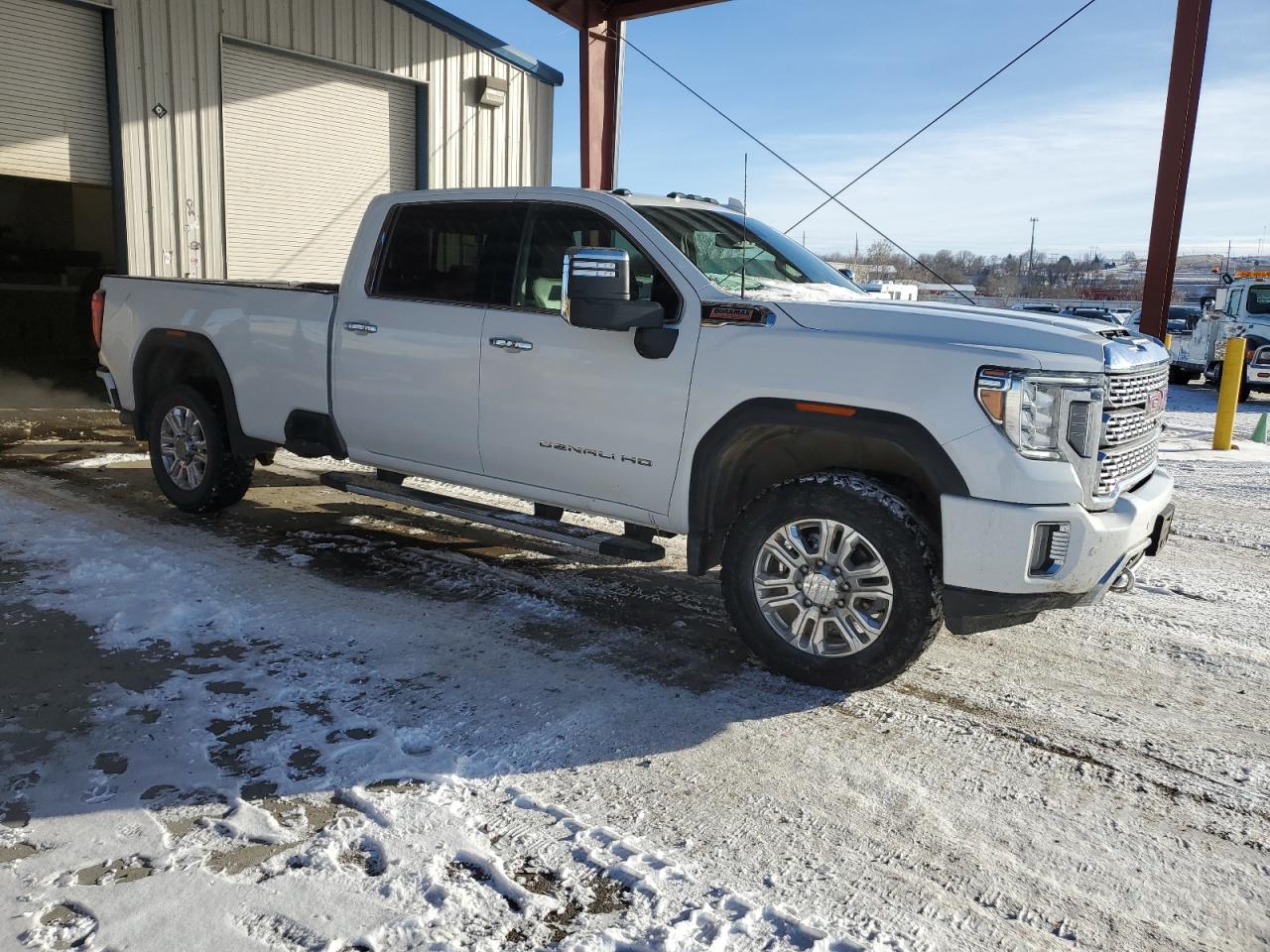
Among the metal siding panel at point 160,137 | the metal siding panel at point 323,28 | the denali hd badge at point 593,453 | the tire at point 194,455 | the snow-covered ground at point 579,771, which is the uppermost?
the metal siding panel at point 323,28

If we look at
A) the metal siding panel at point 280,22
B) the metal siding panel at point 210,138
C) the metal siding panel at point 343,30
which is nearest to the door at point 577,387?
the metal siding panel at point 210,138

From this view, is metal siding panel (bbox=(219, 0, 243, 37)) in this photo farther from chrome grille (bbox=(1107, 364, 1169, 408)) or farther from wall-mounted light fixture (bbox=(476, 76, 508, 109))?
chrome grille (bbox=(1107, 364, 1169, 408))

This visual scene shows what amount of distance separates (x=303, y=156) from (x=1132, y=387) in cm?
1156

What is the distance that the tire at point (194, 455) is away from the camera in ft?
21.9

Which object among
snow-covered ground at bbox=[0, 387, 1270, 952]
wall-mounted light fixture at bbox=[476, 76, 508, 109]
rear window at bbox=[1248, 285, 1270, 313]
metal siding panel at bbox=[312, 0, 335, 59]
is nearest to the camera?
snow-covered ground at bbox=[0, 387, 1270, 952]

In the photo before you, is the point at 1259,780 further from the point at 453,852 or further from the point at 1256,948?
the point at 453,852

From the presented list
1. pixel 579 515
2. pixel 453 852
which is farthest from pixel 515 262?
pixel 453 852

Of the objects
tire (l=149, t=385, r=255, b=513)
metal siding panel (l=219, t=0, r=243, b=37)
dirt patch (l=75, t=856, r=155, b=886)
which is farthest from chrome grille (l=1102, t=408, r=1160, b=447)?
metal siding panel (l=219, t=0, r=243, b=37)

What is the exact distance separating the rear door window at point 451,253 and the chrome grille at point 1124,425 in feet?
9.37

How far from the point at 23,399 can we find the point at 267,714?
11082 mm

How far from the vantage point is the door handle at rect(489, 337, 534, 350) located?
5.05 metres

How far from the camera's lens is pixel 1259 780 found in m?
3.52

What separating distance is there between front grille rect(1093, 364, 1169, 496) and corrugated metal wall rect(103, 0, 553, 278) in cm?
1039

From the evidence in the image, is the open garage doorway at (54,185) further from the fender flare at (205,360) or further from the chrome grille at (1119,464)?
the chrome grille at (1119,464)
